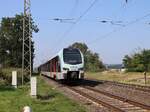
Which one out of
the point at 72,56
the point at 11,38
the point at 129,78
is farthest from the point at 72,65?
the point at 11,38

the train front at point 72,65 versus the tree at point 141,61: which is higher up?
the tree at point 141,61

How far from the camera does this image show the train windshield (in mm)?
36750

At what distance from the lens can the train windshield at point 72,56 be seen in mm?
36750

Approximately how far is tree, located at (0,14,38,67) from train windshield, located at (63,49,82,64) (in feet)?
176

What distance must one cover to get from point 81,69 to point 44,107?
1861 centimetres

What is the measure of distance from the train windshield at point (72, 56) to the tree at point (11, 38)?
176 feet

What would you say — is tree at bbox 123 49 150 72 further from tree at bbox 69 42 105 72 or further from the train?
the train

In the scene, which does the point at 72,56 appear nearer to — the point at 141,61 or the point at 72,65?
the point at 72,65

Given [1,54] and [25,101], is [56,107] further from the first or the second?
[1,54]

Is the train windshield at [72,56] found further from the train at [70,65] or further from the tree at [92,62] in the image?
the tree at [92,62]

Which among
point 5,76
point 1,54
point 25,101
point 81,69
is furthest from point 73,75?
point 1,54

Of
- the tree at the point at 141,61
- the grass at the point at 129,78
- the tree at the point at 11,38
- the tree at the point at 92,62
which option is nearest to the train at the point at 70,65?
the grass at the point at 129,78

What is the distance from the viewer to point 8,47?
9694 cm

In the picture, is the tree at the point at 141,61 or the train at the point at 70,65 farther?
the tree at the point at 141,61
